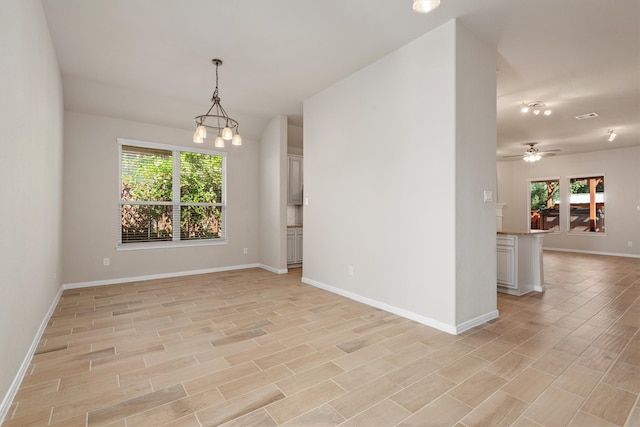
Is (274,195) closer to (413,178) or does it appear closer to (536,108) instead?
(413,178)

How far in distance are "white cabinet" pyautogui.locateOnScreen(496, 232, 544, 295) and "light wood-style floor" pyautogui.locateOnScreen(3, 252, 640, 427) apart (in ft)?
1.31

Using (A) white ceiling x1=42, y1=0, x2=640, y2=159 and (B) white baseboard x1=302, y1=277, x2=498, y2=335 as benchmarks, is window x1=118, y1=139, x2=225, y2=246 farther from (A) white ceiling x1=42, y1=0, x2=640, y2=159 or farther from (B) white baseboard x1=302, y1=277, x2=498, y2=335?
(B) white baseboard x1=302, y1=277, x2=498, y2=335

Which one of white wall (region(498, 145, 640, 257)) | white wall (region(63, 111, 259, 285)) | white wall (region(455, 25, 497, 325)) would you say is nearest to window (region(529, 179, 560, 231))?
white wall (region(498, 145, 640, 257))

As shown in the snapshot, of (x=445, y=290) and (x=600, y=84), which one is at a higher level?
(x=600, y=84)

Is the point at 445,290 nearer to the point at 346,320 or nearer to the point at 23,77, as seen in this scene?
the point at 346,320

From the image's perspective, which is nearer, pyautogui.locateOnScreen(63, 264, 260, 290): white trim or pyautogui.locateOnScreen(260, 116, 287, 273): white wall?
pyautogui.locateOnScreen(63, 264, 260, 290): white trim

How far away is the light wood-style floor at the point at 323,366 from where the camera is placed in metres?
1.73

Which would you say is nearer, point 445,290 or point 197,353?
point 197,353

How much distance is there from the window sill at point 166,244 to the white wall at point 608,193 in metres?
9.16

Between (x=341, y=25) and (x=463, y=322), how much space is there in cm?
303

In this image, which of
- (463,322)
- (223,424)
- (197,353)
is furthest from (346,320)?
(223,424)

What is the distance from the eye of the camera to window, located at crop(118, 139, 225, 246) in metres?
5.16

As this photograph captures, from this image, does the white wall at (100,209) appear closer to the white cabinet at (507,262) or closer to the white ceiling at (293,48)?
the white ceiling at (293,48)

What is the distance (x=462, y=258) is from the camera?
293 cm
